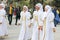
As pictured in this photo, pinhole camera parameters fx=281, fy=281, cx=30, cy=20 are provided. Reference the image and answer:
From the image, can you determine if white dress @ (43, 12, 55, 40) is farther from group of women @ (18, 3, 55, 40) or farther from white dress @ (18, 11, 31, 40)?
white dress @ (18, 11, 31, 40)

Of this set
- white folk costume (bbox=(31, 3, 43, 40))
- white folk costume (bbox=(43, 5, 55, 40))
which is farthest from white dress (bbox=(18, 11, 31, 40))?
white folk costume (bbox=(43, 5, 55, 40))

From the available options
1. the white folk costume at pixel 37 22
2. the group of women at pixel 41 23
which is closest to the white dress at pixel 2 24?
the group of women at pixel 41 23

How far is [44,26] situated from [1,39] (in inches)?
161

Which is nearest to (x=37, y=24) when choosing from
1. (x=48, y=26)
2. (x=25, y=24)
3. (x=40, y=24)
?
(x=40, y=24)

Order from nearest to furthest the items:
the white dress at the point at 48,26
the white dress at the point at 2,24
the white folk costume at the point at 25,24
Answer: the white dress at the point at 48,26 → the white folk costume at the point at 25,24 → the white dress at the point at 2,24

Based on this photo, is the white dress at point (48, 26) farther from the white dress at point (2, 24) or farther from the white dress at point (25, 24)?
the white dress at point (2, 24)

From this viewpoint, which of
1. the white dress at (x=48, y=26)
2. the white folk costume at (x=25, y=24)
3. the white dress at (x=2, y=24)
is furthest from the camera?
the white dress at (x=2, y=24)

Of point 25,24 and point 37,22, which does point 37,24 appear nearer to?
point 37,22

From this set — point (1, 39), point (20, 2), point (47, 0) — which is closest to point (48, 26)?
point (1, 39)

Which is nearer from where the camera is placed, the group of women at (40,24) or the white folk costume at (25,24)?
the group of women at (40,24)

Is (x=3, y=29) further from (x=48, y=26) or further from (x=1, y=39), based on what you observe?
(x=48, y=26)

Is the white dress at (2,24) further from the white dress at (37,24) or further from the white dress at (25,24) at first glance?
the white dress at (37,24)

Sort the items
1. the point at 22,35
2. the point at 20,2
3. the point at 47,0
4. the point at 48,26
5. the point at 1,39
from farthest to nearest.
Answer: the point at 20,2 → the point at 47,0 → the point at 1,39 → the point at 22,35 → the point at 48,26

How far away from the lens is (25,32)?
12969 mm
